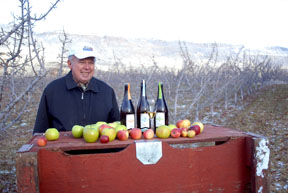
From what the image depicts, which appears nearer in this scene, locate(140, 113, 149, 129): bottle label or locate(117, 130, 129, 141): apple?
locate(117, 130, 129, 141): apple

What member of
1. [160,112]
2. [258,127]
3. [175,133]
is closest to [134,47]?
[258,127]

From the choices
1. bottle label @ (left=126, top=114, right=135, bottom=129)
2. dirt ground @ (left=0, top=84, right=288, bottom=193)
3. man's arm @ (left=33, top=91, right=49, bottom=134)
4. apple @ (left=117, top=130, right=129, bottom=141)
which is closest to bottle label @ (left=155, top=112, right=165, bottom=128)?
bottle label @ (left=126, top=114, right=135, bottom=129)

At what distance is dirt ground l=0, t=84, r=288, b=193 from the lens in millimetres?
4666

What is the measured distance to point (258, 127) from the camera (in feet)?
26.6

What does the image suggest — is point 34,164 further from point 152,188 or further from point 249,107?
point 249,107

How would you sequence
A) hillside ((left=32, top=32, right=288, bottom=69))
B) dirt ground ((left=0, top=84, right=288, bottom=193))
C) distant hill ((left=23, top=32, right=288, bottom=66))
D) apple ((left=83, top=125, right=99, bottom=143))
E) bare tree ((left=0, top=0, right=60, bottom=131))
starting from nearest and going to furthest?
apple ((left=83, top=125, right=99, bottom=143)) → bare tree ((left=0, top=0, right=60, bottom=131)) → dirt ground ((left=0, top=84, right=288, bottom=193)) → distant hill ((left=23, top=32, right=288, bottom=66)) → hillside ((left=32, top=32, right=288, bottom=69))

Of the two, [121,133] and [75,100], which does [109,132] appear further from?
[75,100]

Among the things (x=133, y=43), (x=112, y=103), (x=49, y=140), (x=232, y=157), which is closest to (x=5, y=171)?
(x=112, y=103)

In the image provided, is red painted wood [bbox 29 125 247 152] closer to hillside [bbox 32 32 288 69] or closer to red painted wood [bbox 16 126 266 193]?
red painted wood [bbox 16 126 266 193]

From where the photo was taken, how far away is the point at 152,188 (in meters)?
1.78

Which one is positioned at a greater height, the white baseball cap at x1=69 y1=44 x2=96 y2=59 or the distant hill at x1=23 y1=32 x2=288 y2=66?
the distant hill at x1=23 y1=32 x2=288 y2=66

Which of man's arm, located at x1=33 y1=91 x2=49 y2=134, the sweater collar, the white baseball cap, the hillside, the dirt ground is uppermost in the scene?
the hillside

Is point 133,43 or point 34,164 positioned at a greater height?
point 133,43

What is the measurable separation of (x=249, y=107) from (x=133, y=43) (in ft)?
169
